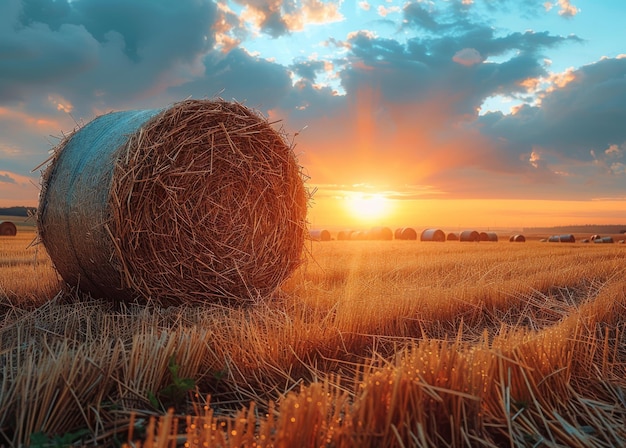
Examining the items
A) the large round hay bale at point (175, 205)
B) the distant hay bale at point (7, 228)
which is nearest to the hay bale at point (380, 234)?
the distant hay bale at point (7, 228)

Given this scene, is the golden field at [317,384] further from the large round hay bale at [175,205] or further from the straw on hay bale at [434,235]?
the straw on hay bale at [434,235]

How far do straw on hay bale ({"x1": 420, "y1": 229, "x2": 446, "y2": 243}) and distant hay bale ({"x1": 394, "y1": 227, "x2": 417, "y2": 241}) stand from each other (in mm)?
2345

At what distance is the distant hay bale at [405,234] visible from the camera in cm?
2883

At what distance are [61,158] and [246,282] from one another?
7.87ft

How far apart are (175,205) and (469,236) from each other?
940 inches

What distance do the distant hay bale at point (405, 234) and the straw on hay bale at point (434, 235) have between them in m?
2.34

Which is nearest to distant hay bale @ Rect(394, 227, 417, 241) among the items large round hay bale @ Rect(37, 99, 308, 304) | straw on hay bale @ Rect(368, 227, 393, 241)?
straw on hay bale @ Rect(368, 227, 393, 241)

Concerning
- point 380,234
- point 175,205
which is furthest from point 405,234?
point 175,205

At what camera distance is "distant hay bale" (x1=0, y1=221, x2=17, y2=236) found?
2243 cm

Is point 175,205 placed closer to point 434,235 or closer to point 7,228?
point 7,228

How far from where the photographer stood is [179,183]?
17.7ft

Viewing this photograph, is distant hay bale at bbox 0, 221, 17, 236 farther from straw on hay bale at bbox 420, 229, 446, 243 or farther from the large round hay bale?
the large round hay bale

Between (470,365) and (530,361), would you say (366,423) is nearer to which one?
(470,365)

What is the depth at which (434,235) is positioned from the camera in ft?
85.0
